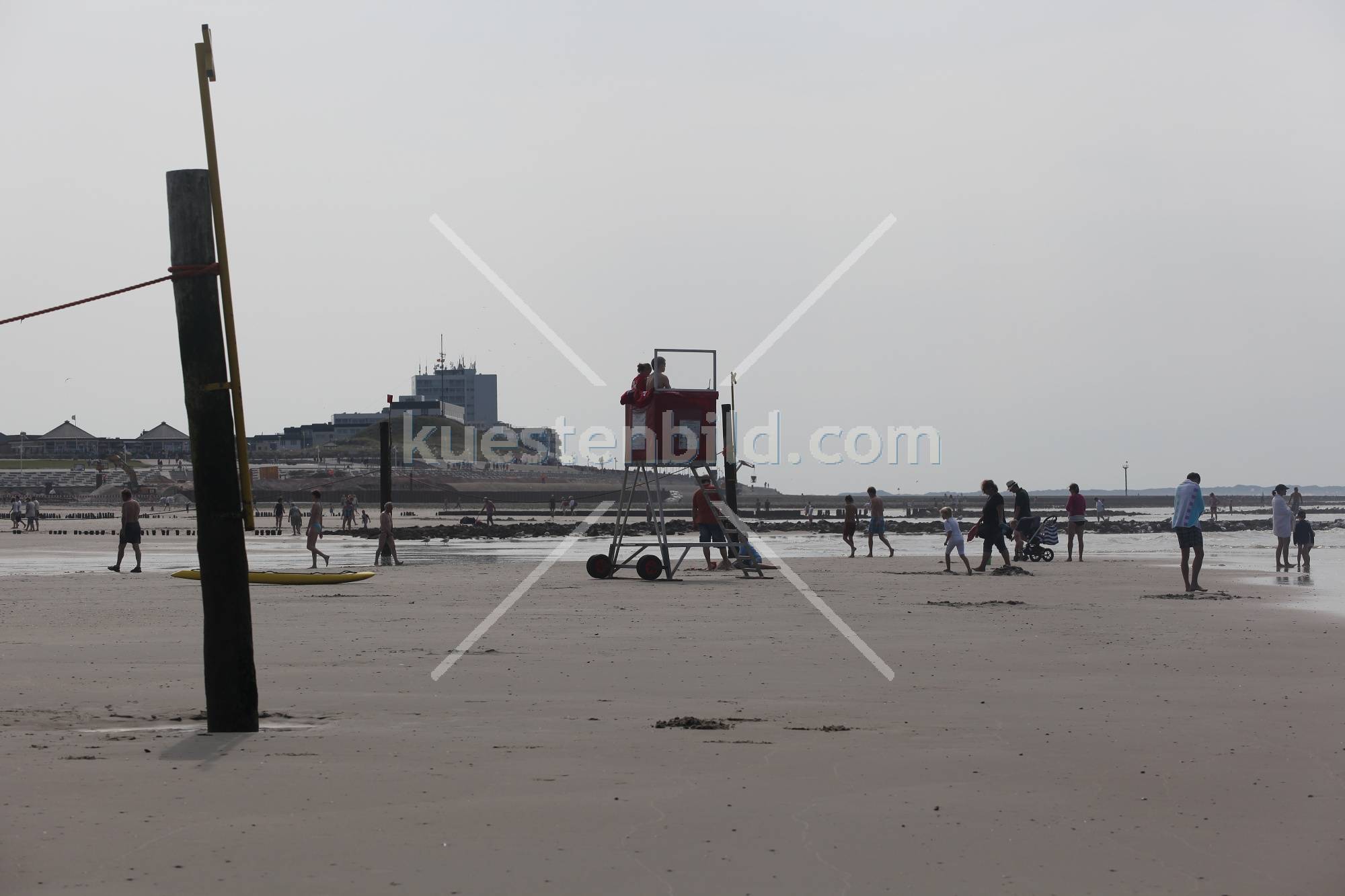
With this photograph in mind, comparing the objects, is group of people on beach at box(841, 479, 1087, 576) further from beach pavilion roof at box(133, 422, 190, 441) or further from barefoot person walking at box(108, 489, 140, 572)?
beach pavilion roof at box(133, 422, 190, 441)

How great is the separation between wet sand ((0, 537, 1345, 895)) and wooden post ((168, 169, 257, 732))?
0.59 m

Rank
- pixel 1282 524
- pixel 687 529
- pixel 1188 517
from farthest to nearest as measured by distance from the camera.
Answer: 1. pixel 687 529
2. pixel 1282 524
3. pixel 1188 517

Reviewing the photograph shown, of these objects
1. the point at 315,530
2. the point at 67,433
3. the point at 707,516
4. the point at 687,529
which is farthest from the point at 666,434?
the point at 67,433

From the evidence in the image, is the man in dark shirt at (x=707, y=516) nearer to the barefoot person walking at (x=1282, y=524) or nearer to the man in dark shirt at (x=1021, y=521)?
the man in dark shirt at (x=1021, y=521)

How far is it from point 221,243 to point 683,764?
14.0ft

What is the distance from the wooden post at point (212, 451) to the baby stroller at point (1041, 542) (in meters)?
23.1

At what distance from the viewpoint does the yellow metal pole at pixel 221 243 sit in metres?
8.22

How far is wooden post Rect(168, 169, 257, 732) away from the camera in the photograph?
8.26 meters

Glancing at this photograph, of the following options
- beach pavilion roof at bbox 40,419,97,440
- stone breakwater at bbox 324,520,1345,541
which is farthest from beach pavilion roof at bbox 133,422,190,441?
stone breakwater at bbox 324,520,1345,541

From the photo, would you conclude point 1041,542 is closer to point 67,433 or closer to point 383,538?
point 383,538

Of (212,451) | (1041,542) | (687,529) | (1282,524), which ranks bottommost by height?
(687,529)

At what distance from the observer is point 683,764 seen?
731 centimetres

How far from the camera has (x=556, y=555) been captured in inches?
1379

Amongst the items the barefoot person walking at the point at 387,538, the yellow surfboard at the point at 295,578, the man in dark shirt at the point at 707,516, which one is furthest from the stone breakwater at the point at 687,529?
the yellow surfboard at the point at 295,578
